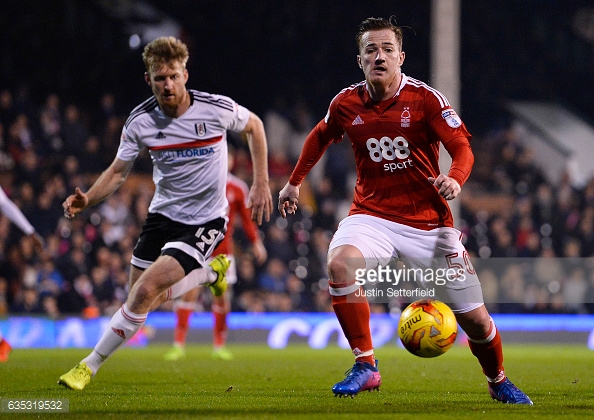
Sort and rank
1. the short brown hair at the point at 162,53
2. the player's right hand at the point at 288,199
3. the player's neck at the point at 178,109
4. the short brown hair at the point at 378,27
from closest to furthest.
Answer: the short brown hair at the point at 378,27
the player's right hand at the point at 288,199
the short brown hair at the point at 162,53
the player's neck at the point at 178,109

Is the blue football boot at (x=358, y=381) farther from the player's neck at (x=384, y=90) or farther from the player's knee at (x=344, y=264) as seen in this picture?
the player's neck at (x=384, y=90)

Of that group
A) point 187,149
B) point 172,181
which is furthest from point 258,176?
point 172,181

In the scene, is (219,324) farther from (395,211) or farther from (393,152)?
(393,152)

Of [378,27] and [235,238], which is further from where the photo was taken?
[235,238]

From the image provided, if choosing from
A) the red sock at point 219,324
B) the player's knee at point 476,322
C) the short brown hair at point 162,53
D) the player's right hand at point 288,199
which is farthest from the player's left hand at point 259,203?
the red sock at point 219,324

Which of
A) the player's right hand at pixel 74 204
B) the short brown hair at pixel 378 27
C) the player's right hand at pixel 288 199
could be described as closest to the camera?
the short brown hair at pixel 378 27

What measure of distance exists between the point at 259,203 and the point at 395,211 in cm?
109

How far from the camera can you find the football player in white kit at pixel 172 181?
6.30 m

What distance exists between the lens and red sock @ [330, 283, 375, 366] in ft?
18.7

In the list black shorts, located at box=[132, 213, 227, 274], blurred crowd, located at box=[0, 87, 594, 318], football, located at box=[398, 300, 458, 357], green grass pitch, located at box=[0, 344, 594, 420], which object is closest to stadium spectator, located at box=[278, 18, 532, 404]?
football, located at box=[398, 300, 458, 357]

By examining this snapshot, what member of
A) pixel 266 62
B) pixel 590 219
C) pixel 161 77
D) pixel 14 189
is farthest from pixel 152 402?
pixel 266 62

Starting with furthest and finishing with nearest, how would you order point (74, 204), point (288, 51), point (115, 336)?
point (288, 51)
point (115, 336)
point (74, 204)

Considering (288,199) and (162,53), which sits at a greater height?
(162,53)

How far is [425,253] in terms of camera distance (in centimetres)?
570
